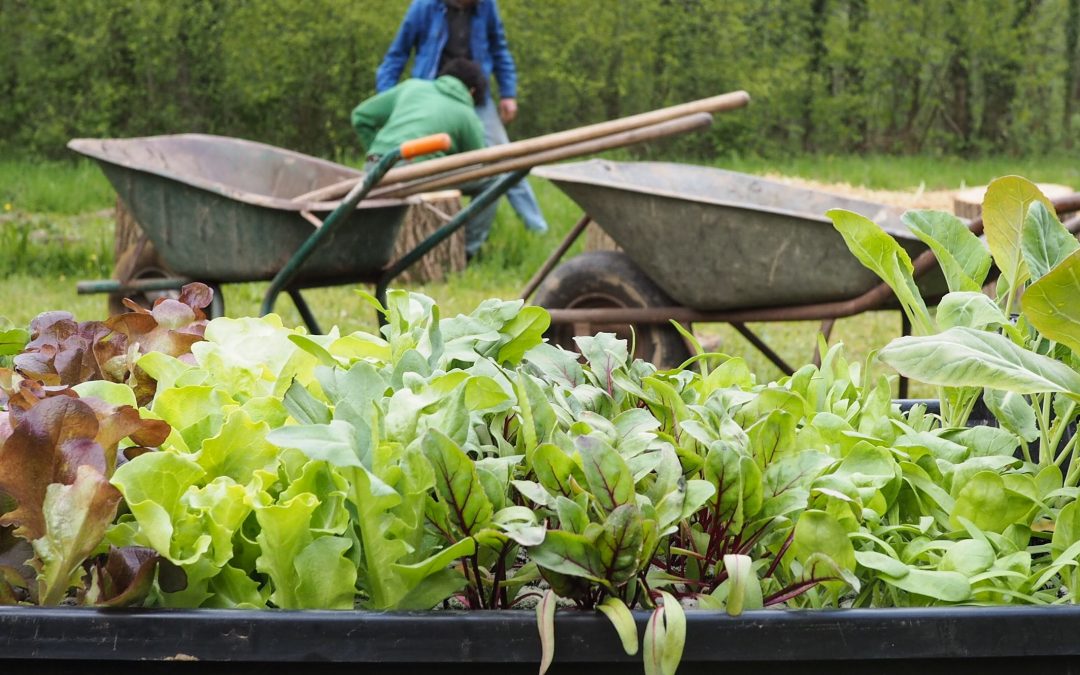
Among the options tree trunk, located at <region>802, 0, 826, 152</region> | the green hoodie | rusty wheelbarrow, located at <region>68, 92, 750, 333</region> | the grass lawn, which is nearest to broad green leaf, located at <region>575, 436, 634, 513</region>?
rusty wheelbarrow, located at <region>68, 92, 750, 333</region>

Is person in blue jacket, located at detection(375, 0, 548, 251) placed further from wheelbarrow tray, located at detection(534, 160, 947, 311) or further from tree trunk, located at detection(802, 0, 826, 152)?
tree trunk, located at detection(802, 0, 826, 152)

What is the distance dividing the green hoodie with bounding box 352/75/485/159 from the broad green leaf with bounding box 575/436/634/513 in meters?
4.91

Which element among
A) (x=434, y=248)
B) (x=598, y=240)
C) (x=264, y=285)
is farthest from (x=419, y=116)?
(x=264, y=285)

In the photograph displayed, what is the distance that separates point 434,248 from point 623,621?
628 cm

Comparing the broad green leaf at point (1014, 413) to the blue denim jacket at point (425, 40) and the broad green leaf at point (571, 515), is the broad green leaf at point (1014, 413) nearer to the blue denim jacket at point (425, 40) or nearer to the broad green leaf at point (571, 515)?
the broad green leaf at point (571, 515)

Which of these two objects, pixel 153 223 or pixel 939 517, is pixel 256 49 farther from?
pixel 939 517

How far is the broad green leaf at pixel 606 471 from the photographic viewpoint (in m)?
0.84

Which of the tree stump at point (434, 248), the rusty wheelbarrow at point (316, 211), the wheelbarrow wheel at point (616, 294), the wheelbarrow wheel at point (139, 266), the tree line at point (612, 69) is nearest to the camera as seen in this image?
the rusty wheelbarrow at point (316, 211)

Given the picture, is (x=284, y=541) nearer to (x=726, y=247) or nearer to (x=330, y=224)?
(x=726, y=247)

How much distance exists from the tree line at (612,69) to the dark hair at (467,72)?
17.8ft

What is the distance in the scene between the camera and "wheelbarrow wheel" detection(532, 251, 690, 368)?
3.73 meters

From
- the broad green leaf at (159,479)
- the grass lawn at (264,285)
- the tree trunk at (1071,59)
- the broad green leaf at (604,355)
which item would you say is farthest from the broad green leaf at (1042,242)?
the tree trunk at (1071,59)

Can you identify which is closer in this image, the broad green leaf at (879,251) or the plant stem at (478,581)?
the plant stem at (478,581)

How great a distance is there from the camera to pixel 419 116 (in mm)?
5816
